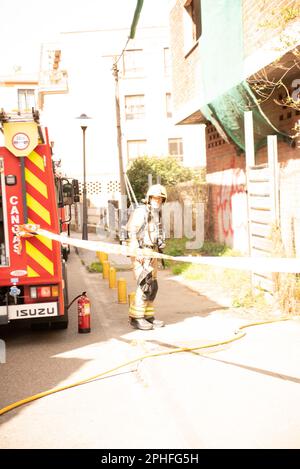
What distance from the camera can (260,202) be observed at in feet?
30.5

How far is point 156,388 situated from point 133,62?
131 ft

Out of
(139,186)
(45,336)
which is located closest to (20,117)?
(45,336)

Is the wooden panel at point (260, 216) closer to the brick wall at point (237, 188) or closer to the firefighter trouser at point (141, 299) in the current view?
the brick wall at point (237, 188)

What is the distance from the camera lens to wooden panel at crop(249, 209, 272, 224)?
8977 mm

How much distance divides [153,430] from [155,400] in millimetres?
720

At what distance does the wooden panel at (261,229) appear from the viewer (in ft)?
29.4

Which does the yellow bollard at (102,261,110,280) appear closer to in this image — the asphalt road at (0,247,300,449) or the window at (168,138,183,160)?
the asphalt road at (0,247,300,449)

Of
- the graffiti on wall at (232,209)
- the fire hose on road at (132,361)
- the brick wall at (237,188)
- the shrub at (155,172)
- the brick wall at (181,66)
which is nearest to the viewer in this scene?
the fire hose on road at (132,361)

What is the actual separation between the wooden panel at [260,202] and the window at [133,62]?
35182 mm

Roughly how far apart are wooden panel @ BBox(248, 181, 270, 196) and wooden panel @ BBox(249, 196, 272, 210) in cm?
8

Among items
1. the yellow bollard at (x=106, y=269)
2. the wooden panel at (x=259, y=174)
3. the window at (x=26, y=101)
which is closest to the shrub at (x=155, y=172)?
the yellow bollard at (x=106, y=269)

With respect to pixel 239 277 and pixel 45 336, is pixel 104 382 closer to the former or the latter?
pixel 45 336

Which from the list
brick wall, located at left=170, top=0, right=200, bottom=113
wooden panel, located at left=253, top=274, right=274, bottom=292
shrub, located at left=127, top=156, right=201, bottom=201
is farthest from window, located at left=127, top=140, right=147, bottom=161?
wooden panel, located at left=253, top=274, right=274, bottom=292

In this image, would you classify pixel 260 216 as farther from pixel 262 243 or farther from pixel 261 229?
pixel 262 243
